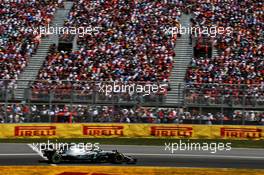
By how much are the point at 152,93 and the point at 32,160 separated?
27.8 feet

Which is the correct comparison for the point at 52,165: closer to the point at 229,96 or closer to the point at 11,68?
the point at 229,96

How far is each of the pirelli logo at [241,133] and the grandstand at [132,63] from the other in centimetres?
47

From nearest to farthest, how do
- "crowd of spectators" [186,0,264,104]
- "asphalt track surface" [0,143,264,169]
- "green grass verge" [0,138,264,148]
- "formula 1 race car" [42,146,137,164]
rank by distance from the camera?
1. "formula 1 race car" [42,146,137,164]
2. "asphalt track surface" [0,143,264,169]
3. "green grass verge" [0,138,264,148]
4. "crowd of spectators" [186,0,264,104]

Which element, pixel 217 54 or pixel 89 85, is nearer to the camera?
pixel 89 85

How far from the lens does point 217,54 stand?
35.9 m

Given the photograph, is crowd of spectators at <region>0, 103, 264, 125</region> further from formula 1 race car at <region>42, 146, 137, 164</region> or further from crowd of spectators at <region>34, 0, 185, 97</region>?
formula 1 race car at <region>42, 146, 137, 164</region>

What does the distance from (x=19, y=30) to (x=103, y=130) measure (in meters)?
12.7

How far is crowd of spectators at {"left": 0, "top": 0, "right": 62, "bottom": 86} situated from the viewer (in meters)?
36.5

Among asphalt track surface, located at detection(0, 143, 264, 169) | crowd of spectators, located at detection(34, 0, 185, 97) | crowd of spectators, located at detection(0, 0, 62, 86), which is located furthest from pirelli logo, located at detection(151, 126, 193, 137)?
crowd of spectators, located at detection(0, 0, 62, 86)

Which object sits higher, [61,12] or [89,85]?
[61,12]

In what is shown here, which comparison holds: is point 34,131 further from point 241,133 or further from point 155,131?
point 241,133

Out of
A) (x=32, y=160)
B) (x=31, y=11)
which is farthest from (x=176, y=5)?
(x=32, y=160)

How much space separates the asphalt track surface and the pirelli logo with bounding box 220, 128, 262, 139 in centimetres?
262

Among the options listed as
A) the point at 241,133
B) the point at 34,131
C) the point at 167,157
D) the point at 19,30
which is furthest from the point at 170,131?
the point at 19,30
